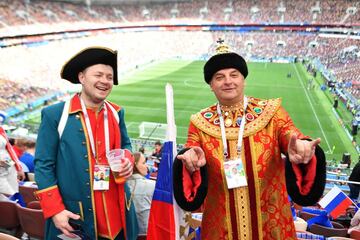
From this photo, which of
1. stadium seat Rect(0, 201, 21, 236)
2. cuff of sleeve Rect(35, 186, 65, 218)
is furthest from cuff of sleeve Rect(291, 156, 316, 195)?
stadium seat Rect(0, 201, 21, 236)

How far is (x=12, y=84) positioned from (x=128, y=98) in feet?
21.0

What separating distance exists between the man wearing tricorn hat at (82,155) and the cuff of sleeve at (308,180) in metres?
0.92

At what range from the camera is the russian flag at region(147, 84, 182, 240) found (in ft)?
6.33

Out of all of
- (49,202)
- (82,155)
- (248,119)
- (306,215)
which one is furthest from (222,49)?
(306,215)

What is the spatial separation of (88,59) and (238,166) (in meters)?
1.09

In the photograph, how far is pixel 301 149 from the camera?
5.29ft

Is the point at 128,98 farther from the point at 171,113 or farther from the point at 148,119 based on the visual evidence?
the point at 171,113

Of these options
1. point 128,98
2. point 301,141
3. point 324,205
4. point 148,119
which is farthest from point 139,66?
point 301,141

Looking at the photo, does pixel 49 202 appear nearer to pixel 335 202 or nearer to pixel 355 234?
pixel 355 234

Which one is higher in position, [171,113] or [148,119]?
[148,119]

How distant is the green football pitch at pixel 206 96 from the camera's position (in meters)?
14.4

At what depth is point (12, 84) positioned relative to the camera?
19.7 m

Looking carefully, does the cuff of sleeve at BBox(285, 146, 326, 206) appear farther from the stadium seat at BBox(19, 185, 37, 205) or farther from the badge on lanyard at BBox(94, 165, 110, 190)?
the stadium seat at BBox(19, 185, 37, 205)

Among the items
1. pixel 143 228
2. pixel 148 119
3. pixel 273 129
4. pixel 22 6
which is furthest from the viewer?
pixel 22 6
